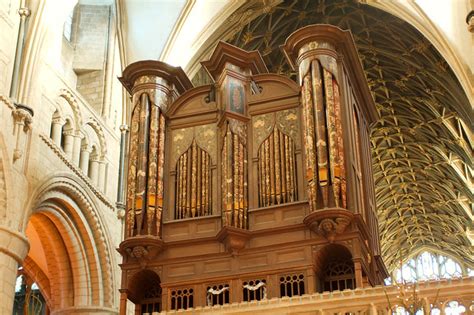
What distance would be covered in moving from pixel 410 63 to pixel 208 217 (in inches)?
589

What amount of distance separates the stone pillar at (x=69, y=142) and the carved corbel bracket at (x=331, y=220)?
7900 mm

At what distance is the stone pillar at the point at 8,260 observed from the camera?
46.7 feet

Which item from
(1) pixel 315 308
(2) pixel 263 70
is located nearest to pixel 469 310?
(1) pixel 315 308

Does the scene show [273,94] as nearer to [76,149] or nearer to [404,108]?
[76,149]

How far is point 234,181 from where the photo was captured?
13.1 metres

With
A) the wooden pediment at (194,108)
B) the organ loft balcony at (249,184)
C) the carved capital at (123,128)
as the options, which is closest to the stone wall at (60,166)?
the carved capital at (123,128)

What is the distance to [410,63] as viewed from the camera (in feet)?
84.7

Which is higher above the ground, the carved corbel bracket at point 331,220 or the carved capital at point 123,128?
the carved capital at point 123,128

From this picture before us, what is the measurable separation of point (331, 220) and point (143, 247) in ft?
10.9

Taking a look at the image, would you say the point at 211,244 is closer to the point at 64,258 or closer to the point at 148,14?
the point at 64,258

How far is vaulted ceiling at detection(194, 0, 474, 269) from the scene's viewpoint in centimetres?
2431

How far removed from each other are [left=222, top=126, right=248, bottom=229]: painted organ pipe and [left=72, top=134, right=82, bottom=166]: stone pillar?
227 inches

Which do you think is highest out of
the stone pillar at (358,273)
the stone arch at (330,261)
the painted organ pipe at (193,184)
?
the painted organ pipe at (193,184)

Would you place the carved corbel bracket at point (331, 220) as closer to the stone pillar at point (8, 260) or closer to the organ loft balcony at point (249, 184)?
the organ loft balcony at point (249, 184)
